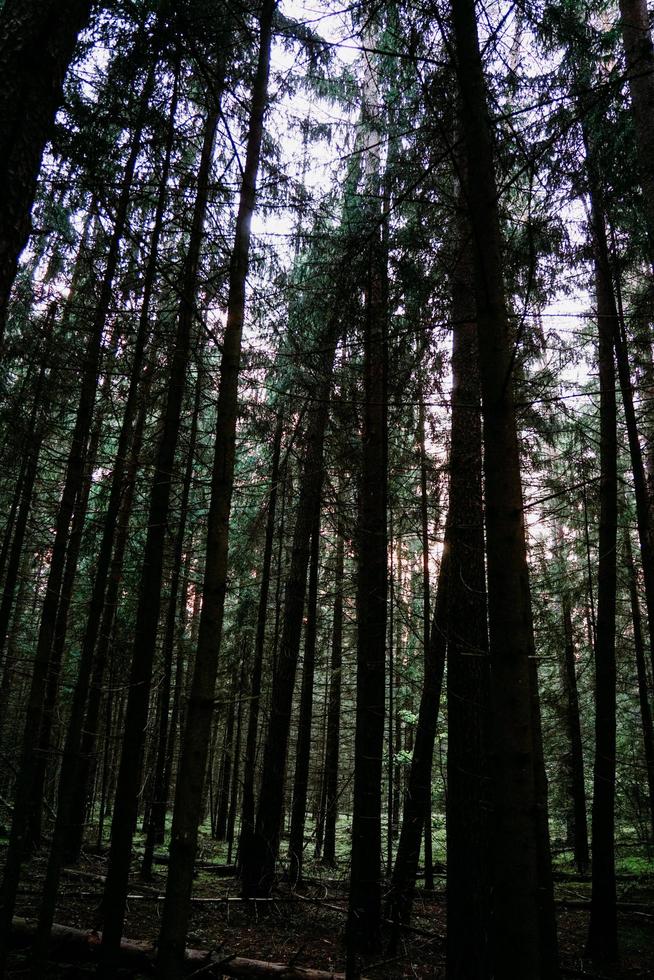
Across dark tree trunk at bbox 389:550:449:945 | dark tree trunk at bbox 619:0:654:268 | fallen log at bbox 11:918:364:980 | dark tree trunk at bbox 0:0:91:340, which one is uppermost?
dark tree trunk at bbox 619:0:654:268

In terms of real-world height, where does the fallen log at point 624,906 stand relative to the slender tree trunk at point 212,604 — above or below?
below

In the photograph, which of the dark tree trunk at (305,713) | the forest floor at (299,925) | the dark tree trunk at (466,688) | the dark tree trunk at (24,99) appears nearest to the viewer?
the dark tree trunk at (24,99)

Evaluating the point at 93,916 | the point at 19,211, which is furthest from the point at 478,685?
the point at 93,916

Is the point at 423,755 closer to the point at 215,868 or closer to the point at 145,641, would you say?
the point at 145,641

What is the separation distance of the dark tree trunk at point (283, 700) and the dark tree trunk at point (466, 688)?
2.55 metres

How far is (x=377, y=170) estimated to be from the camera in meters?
8.66

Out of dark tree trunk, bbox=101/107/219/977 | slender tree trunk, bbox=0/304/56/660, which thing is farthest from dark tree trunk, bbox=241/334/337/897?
slender tree trunk, bbox=0/304/56/660

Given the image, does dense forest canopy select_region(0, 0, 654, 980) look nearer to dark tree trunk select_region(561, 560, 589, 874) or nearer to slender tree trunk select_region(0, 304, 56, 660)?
slender tree trunk select_region(0, 304, 56, 660)

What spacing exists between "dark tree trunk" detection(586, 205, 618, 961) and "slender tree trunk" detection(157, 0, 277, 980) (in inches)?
209

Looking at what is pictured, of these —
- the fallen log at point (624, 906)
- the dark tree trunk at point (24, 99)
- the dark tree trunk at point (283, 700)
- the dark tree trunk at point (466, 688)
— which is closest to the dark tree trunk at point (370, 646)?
the dark tree trunk at point (466, 688)

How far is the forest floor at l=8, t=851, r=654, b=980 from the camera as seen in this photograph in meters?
6.70

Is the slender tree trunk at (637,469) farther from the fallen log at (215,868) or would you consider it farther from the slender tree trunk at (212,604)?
the fallen log at (215,868)

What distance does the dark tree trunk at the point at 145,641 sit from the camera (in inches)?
195

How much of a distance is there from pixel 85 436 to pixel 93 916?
710cm
